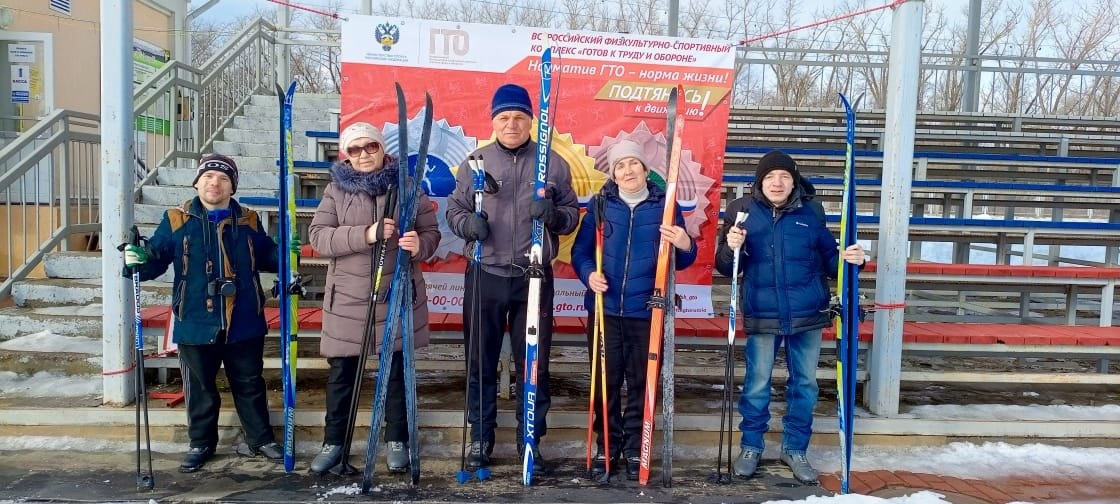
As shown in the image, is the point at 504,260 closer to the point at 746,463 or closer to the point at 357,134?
the point at 357,134

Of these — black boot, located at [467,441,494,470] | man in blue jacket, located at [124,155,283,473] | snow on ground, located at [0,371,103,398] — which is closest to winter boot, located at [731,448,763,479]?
black boot, located at [467,441,494,470]

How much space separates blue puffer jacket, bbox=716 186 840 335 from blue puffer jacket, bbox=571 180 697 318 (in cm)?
33

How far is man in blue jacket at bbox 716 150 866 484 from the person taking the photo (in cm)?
309

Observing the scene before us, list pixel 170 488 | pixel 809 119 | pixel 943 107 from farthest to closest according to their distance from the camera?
pixel 943 107 → pixel 809 119 → pixel 170 488

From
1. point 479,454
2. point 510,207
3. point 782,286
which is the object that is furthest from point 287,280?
point 782,286

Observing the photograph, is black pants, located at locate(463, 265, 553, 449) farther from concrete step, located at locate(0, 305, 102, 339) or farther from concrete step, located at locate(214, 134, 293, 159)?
concrete step, located at locate(214, 134, 293, 159)

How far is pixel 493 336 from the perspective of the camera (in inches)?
124

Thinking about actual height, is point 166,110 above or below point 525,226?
above

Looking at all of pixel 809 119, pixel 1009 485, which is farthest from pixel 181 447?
pixel 809 119

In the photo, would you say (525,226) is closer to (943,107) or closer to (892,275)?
(892,275)

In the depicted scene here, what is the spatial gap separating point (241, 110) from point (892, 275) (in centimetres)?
653

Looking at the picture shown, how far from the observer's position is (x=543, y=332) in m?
3.12

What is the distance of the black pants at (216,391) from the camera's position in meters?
3.14

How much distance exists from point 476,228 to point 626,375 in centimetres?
102
